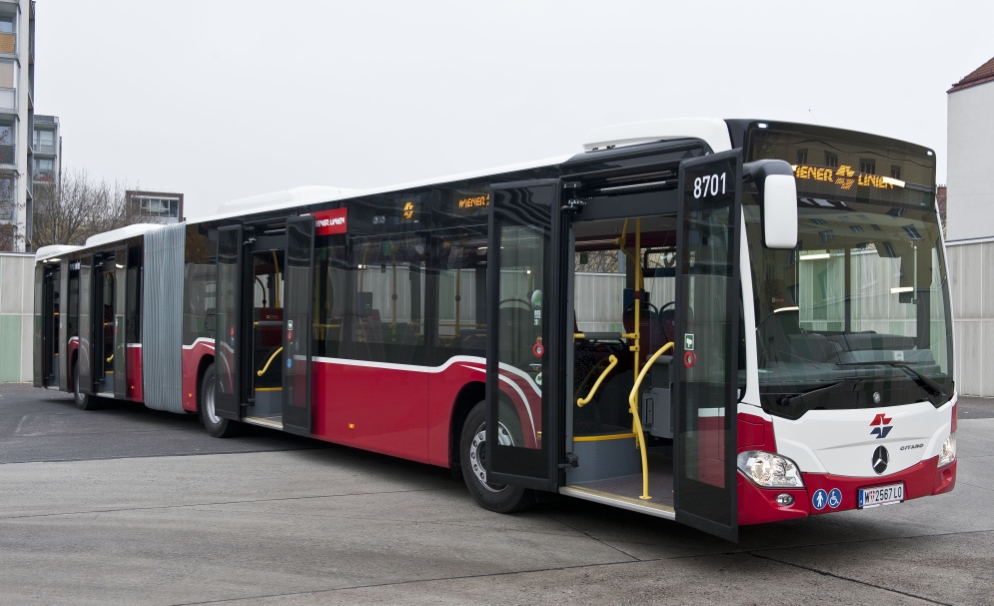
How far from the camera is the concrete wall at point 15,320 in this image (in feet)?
82.3

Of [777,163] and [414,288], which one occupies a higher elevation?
[777,163]

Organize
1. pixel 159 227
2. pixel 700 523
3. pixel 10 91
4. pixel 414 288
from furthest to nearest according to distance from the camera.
Result: 1. pixel 10 91
2. pixel 159 227
3. pixel 414 288
4. pixel 700 523

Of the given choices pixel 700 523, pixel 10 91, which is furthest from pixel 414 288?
pixel 10 91

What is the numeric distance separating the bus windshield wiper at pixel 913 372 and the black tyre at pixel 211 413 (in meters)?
9.09

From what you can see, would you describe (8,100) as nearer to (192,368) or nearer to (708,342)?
(192,368)

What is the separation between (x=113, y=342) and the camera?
54.7 ft

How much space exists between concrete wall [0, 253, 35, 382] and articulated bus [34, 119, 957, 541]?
53.7ft

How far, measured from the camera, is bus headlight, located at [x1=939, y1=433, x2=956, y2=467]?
7.08m

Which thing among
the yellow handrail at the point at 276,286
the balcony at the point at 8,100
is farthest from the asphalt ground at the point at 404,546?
the balcony at the point at 8,100

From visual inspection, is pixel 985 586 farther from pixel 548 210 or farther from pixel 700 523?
pixel 548 210

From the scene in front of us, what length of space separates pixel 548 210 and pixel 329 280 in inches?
153

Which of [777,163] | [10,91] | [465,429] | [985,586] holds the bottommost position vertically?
[985,586]

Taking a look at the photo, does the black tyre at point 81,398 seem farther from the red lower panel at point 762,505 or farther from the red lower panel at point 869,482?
the red lower panel at point 869,482

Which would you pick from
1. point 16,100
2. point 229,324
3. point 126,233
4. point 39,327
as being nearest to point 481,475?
point 229,324
